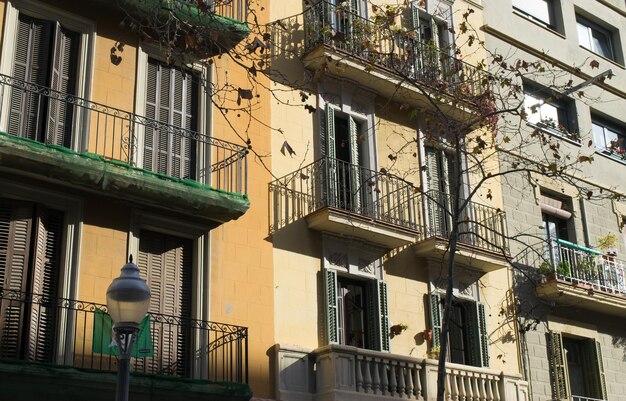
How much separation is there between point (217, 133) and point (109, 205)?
2.61m

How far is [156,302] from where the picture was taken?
1527cm

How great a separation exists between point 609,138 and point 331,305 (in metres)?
11.3

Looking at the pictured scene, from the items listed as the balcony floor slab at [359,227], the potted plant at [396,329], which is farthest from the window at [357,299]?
the balcony floor slab at [359,227]

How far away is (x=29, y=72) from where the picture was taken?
15.2m

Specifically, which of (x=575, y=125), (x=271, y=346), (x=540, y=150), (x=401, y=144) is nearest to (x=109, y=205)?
(x=271, y=346)

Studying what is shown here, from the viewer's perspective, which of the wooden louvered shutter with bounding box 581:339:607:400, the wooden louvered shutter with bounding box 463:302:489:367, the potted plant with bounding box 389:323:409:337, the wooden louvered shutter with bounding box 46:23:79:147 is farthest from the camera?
the wooden louvered shutter with bounding box 581:339:607:400

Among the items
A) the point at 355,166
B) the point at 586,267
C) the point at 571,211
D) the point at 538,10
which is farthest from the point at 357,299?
the point at 538,10

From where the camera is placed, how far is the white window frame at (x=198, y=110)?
1584 centimetres

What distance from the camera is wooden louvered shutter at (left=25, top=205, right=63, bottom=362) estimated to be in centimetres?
1380

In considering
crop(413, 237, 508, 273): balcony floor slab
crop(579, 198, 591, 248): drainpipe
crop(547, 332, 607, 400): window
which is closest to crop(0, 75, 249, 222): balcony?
crop(413, 237, 508, 273): balcony floor slab

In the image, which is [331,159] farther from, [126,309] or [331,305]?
[126,309]

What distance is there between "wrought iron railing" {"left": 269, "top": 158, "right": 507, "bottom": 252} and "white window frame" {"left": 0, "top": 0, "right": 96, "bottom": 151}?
3622 mm

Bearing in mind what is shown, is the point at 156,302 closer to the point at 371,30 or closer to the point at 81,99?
the point at 81,99

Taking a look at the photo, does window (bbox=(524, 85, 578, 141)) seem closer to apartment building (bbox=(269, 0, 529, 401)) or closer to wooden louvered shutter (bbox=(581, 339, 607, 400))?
apartment building (bbox=(269, 0, 529, 401))
